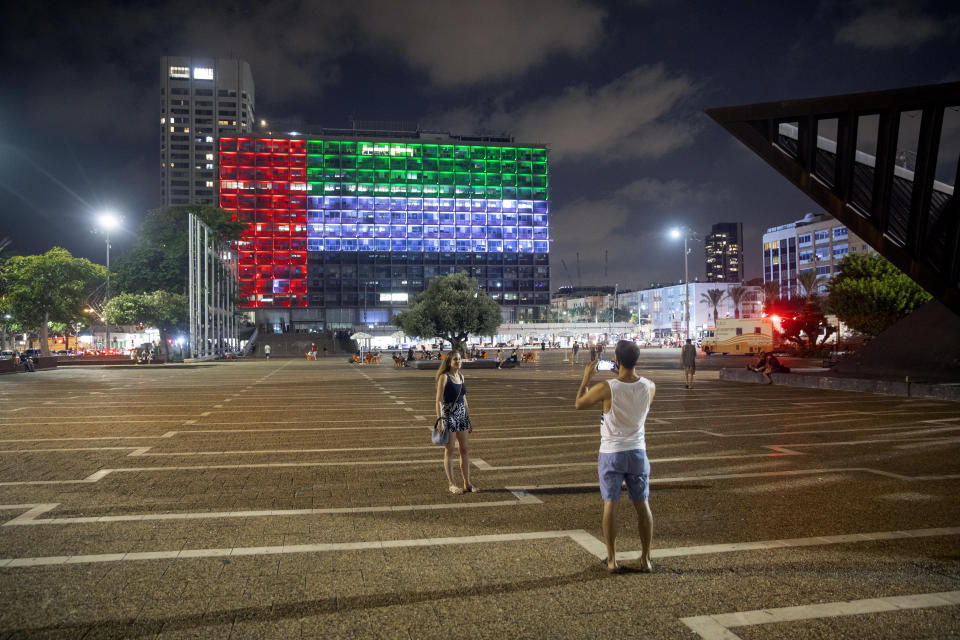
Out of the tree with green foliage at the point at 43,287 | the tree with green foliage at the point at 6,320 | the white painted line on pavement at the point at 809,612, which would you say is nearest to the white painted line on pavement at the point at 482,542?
the white painted line on pavement at the point at 809,612

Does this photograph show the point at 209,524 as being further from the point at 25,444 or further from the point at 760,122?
the point at 760,122

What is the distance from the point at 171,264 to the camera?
213ft

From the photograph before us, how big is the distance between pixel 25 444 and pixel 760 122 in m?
A: 22.7

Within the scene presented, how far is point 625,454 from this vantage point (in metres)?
4.91

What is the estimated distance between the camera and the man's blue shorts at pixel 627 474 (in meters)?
4.90

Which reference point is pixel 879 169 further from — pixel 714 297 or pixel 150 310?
pixel 714 297

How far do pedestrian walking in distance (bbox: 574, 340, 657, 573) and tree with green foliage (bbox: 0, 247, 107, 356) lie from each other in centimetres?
6289

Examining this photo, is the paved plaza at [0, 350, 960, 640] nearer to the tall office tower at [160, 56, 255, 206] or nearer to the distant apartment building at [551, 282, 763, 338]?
the distant apartment building at [551, 282, 763, 338]

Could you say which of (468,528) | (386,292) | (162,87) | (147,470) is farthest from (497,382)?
(162,87)

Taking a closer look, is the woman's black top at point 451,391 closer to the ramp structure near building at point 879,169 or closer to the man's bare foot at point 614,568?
the man's bare foot at point 614,568

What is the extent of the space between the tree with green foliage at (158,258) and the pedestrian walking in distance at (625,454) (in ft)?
221

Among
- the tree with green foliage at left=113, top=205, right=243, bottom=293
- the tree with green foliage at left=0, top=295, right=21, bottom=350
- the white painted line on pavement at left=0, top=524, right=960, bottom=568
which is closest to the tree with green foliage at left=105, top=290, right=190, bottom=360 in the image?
the tree with green foliage at left=113, top=205, right=243, bottom=293

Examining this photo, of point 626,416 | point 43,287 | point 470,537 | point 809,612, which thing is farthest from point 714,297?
point 809,612

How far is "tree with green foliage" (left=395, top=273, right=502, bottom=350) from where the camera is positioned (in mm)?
45906
